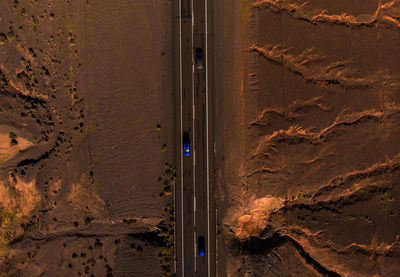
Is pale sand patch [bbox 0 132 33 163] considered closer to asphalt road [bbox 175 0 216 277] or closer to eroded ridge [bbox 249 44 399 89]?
Result: asphalt road [bbox 175 0 216 277]

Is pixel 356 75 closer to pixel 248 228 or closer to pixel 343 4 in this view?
pixel 343 4

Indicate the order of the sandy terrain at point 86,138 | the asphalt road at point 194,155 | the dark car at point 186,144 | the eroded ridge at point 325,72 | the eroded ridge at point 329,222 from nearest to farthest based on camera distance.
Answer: the eroded ridge at point 329,222
the eroded ridge at point 325,72
the sandy terrain at point 86,138
the dark car at point 186,144
the asphalt road at point 194,155

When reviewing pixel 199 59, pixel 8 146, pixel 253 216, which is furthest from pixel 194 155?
pixel 8 146

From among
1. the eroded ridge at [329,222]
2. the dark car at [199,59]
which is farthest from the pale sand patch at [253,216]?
the dark car at [199,59]

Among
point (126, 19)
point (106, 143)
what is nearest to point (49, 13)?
point (126, 19)

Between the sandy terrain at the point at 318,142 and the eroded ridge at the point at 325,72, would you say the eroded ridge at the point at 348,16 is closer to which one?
the sandy terrain at the point at 318,142

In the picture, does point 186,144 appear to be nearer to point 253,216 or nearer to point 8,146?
point 253,216

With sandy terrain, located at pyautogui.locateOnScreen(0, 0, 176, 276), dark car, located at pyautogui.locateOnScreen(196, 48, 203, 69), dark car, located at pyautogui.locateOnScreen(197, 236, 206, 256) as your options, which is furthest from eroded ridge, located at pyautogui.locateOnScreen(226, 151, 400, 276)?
dark car, located at pyautogui.locateOnScreen(196, 48, 203, 69)
